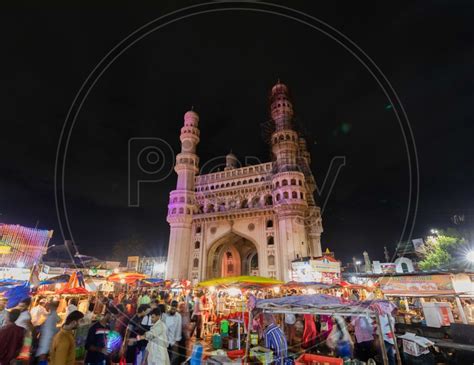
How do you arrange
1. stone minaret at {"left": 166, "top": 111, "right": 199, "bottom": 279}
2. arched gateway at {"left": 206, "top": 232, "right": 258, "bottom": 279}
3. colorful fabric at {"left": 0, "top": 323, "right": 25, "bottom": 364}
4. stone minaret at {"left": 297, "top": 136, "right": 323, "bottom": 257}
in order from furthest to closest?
stone minaret at {"left": 297, "top": 136, "right": 323, "bottom": 257} → arched gateway at {"left": 206, "top": 232, "right": 258, "bottom": 279} → stone minaret at {"left": 166, "top": 111, "right": 199, "bottom": 279} → colorful fabric at {"left": 0, "top": 323, "right": 25, "bottom": 364}

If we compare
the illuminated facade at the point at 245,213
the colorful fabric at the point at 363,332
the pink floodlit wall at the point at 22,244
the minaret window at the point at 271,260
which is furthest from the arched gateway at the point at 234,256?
the colorful fabric at the point at 363,332

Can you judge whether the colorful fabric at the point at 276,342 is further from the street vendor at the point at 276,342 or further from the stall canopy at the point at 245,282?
the stall canopy at the point at 245,282

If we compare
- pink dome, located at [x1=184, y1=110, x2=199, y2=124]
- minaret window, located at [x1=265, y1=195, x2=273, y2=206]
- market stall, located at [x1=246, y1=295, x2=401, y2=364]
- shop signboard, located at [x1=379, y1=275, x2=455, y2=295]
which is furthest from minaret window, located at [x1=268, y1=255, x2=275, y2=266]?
pink dome, located at [x1=184, y1=110, x2=199, y2=124]

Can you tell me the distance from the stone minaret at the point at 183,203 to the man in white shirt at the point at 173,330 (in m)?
27.5

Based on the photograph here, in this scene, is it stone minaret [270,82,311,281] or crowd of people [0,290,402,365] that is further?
stone minaret [270,82,311,281]

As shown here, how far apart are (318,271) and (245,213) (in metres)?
12.8

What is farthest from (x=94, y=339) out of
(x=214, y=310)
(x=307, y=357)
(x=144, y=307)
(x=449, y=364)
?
(x=214, y=310)

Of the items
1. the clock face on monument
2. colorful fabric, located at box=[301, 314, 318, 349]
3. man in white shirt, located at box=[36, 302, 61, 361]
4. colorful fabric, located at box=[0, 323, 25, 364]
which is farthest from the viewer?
the clock face on monument

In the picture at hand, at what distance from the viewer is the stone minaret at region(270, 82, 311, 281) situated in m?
29.6

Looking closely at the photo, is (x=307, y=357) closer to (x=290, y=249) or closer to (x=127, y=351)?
(x=127, y=351)

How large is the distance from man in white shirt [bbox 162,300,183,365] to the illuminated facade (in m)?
22.9

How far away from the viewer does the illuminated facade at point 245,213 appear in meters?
31.2

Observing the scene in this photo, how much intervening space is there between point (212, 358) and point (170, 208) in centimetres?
3225

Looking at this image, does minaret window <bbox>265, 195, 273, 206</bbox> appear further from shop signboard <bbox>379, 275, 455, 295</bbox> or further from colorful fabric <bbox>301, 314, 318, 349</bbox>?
colorful fabric <bbox>301, 314, 318, 349</bbox>
